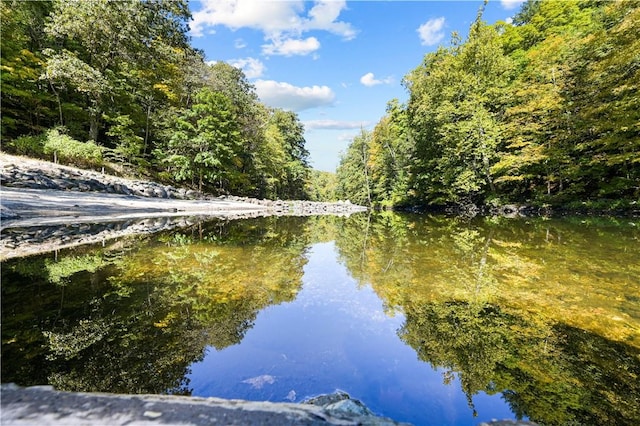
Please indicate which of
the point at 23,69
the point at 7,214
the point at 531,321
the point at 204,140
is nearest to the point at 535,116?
the point at 531,321

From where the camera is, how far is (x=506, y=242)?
373 inches

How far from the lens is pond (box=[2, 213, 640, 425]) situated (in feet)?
8.17

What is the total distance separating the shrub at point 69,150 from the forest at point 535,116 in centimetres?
2325

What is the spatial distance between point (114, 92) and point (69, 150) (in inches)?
222

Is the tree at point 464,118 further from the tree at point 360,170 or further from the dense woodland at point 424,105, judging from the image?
the tree at point 360,170

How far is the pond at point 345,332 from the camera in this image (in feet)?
8.17

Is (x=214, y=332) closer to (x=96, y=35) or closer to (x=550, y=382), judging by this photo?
(x=550, y=382)

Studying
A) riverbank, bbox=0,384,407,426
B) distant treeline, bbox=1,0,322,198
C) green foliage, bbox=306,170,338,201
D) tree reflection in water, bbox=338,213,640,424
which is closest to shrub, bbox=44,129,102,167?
distant treeline, bbox=1,0,322,198

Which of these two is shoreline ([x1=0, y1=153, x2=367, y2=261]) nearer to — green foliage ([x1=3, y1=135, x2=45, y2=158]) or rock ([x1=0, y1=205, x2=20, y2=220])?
rock ([x1=0, y1=205, x2=20, y2=220])

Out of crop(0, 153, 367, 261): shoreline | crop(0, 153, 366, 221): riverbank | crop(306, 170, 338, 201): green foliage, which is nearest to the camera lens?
crop(0, 153, 367, 261): shoreline

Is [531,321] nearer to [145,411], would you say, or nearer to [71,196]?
[145,411]

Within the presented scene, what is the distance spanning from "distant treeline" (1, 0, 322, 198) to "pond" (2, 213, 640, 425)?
16.7 metres

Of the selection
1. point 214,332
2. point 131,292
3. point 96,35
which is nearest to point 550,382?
point 214,332

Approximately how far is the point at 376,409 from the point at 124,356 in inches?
87.4
